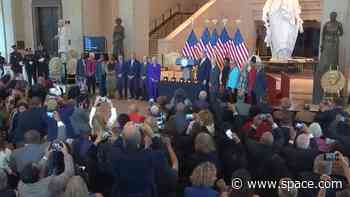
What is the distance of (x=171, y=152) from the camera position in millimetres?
4895

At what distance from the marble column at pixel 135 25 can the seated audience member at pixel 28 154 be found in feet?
35.1

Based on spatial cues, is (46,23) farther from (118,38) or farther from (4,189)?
(4,189)

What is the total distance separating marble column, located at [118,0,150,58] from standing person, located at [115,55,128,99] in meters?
2.43

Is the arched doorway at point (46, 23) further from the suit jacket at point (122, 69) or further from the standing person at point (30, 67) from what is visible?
the suit jacket at point (122, 69)

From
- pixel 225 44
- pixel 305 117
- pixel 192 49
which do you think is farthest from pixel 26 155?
pixel 192 49

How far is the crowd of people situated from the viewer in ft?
13.1

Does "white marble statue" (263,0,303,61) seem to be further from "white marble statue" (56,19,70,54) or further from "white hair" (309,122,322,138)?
"white hair" (309,122,322,138)

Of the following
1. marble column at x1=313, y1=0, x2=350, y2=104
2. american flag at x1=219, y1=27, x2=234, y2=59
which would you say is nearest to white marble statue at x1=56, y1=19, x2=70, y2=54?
american flag at x1=219, y1=27, x2=234, y2=59

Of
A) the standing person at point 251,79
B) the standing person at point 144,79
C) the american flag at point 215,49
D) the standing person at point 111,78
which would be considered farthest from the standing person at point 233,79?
the standing person at point 111,78

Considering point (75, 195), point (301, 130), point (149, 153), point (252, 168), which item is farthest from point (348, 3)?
point (75, 195)

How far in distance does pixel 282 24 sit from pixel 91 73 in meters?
5.90

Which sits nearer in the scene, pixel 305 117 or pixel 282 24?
pixel 305 117

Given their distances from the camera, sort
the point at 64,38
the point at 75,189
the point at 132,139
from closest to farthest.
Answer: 1. the point at 75,189
2. the point at 132,139
3. the point at 64,38

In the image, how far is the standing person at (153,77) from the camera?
40.7 ft
